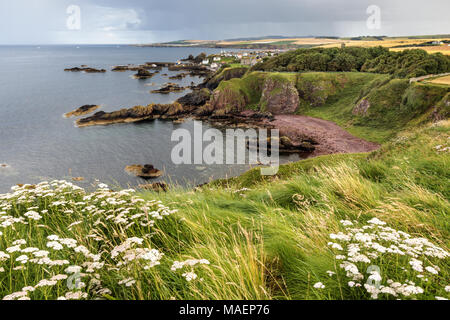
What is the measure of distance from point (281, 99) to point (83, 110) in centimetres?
6749

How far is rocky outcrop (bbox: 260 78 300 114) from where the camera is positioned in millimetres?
91225

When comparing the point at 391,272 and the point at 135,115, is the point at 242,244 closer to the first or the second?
the point at 391,272

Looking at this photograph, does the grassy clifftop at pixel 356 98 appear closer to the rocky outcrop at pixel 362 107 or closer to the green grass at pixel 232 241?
the rocky outcrop at pixel 362 107

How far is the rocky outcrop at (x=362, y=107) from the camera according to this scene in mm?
71562

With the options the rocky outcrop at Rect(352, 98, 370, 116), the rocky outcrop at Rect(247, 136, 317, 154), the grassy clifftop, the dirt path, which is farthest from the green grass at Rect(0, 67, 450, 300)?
the rocky outcrop at Rect(352, 98, 370, 116)

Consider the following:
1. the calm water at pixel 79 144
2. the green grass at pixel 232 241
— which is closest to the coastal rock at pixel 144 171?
the calm water at pixel 79 144

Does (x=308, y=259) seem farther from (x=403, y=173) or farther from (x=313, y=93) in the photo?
(x=313, y=93)

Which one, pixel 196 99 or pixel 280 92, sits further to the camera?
pixel 196 99

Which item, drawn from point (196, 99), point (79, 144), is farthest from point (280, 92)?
point (79, 144)

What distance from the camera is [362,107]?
7325 cm

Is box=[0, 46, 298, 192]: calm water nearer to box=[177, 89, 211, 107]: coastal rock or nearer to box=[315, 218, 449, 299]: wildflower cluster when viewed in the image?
box=[177, 89, 211, 107]: coastal rock

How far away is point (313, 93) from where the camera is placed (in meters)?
94.2
